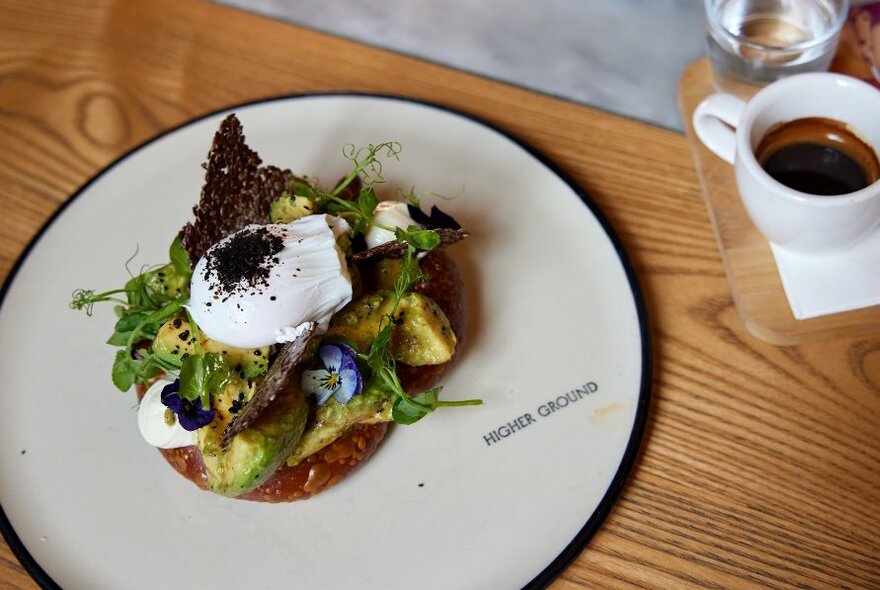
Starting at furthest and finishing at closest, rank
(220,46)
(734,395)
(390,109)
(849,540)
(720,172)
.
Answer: (220,46) → (390,109) → (720,172) → (734,395) → (849,540)

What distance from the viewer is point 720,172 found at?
1577mm

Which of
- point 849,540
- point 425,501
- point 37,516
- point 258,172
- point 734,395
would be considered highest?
point 258,172

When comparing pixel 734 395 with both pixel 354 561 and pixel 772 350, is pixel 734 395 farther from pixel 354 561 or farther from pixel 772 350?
pixel 354 561

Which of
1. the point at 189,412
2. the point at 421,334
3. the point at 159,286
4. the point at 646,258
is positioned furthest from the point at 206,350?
the point at 646,258

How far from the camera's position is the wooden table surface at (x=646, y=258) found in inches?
50.3

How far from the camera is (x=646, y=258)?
1536mm

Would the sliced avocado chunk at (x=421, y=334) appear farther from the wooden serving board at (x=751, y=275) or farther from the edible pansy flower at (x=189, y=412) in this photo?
the wooden serving board at (x=751, y=275)

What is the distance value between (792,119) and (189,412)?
1.03m

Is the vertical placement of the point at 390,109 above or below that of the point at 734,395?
above

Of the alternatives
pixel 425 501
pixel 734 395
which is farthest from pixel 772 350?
pixel 425 501

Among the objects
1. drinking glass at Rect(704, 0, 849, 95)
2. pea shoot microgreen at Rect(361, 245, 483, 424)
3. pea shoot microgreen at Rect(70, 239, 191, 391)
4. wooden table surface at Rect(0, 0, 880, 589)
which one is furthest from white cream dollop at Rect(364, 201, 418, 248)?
drinking glass at Rect(704, 0, 849, 95)

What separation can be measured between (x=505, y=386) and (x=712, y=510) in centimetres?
36

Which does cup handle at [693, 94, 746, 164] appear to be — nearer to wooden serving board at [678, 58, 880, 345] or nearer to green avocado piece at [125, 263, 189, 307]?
wooden serving board at [678, 58, 880, 345]

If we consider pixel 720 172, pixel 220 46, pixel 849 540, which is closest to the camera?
pixel 849 540
